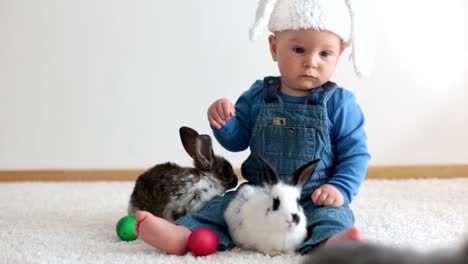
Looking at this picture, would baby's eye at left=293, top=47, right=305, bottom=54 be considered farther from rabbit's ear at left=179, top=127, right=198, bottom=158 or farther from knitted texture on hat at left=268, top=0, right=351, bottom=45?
rabbit's ear at left=179, top=127, right=198, bottom=158

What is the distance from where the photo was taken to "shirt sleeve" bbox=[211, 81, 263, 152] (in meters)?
1.35

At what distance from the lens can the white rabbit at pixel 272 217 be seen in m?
1.06

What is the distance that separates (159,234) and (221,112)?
0.33 metres

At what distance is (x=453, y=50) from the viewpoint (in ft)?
7.05

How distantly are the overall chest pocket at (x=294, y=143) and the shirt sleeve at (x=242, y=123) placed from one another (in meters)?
0.11

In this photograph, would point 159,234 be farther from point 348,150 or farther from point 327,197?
point 348,150

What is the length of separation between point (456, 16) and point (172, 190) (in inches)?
51.9

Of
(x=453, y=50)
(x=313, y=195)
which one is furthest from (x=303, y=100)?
(x=453, y=50)

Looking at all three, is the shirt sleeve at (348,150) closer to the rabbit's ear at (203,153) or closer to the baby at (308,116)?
the baby at (308,116)

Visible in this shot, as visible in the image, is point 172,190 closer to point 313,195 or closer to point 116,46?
point 313,195

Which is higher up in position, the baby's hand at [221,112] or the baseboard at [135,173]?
the baby's hand at [221,112]

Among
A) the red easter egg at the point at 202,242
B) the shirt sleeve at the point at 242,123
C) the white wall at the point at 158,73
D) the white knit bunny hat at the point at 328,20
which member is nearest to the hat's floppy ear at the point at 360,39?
the white knit bunny hat at the point at 328,20

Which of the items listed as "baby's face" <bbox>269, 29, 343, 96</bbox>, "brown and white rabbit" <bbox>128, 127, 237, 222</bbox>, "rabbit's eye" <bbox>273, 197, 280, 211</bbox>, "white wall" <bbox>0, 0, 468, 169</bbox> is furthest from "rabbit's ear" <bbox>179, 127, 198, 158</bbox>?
"white wall" <bbox>0, 0, 468, 169</bbox>

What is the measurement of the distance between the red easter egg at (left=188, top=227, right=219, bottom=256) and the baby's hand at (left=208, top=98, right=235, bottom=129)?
0.27 m
